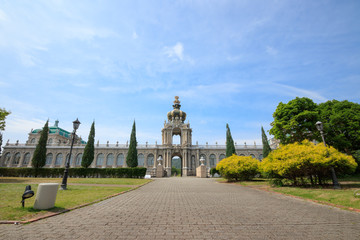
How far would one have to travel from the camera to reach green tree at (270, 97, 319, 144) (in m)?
23.4

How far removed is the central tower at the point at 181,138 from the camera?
2018 inches

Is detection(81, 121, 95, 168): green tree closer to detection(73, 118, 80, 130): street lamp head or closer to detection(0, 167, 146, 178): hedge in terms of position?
detection(0, 167, 146, 178): hedge

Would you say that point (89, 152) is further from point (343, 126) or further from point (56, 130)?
point (343, 126)

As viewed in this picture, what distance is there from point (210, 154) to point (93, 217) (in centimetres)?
5321

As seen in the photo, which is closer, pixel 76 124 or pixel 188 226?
pixel 188 226

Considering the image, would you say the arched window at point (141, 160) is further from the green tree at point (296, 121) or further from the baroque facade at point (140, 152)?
the green tree at point (296, 121)

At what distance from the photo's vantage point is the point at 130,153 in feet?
128

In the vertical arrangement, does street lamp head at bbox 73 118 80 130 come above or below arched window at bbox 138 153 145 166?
above

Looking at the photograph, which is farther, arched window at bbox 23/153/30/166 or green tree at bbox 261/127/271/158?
arched window at bbox 23/153/30/166

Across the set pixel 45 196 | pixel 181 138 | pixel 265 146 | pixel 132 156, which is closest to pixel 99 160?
pixel 132 156

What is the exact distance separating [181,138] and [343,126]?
39329mm

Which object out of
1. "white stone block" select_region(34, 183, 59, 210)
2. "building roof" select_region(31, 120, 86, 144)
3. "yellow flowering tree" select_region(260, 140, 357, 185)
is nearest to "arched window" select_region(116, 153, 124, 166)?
"building roof" select_region(31, 120, 86, 144)

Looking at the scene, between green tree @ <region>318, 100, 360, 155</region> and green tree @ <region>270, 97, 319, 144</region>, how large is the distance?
2175 mm

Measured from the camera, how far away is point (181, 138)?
2194 inches
